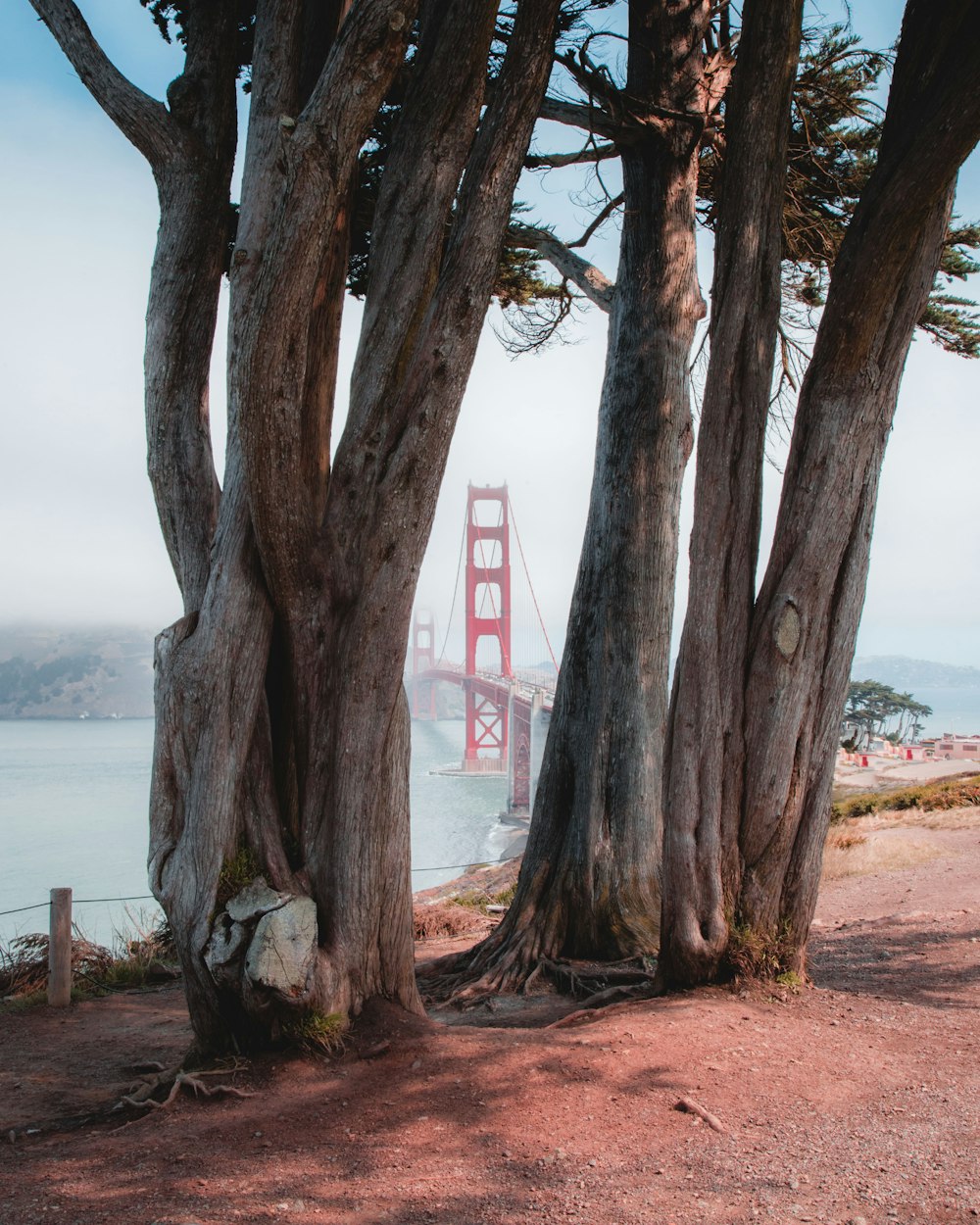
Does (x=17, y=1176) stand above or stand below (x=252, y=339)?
below

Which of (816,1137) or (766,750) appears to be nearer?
(816,1137)

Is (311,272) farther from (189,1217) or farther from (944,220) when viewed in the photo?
(189,1217)

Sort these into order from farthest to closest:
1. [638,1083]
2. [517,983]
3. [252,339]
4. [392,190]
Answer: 1. [517,983]
2. [392,190]
3. [252,339]
4. [638,1083]

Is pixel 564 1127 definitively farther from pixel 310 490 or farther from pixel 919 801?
pixel 919 801

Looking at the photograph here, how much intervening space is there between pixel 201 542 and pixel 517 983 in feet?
7.03

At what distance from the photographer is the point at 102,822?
23.5 metres

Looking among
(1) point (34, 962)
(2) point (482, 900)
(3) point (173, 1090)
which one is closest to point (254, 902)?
(3) point (173, 1090)

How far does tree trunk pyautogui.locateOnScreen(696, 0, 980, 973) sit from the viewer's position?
3.31m

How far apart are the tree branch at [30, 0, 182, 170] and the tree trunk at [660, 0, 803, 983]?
192 centimetres

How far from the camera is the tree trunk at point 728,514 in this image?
340cm

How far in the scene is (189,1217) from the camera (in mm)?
1939

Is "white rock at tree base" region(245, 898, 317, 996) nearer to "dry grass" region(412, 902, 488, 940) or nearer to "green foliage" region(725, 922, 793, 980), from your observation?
"green foliage" region(725, 922, 793, 980)

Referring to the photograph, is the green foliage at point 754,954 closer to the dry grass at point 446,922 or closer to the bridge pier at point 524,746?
the dry grass at point 446,922

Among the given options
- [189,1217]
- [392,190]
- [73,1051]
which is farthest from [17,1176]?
[392,190]
